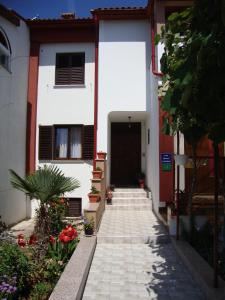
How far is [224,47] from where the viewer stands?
2.66 m

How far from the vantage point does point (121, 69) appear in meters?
13.1

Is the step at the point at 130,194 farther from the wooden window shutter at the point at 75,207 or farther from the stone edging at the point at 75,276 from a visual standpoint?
the stone edging at the point at 75,276

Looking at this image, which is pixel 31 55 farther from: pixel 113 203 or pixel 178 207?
pixel 178 207

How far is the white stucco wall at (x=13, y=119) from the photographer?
37.9 feet

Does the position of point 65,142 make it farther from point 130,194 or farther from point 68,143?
point 130,194

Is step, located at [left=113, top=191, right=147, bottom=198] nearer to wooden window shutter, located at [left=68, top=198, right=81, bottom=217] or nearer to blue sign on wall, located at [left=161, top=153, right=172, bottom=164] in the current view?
wooden window shutter, located at [left=68, top=198, right=81, bottom=217]

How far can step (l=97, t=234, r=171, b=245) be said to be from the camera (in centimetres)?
814

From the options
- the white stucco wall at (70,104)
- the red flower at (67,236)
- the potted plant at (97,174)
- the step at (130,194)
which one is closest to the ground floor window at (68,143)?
the white stucco wall at (70,104)

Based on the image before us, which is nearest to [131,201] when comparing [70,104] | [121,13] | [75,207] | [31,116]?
[75,207]

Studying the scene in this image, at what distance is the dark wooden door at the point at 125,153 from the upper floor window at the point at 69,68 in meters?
3.06

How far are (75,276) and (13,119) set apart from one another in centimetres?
851

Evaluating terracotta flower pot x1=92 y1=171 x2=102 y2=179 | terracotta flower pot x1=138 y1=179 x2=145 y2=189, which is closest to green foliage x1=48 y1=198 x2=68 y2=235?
terracotta flower pot x1=92 y1=171 x2=102 y2=179

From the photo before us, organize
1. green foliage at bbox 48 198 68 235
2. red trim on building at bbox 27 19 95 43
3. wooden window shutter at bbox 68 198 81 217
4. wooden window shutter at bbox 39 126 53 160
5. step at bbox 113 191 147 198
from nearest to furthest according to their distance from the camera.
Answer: green foliage at bbox 48 198 68 235
step at bbox 113 191 147 198
wooden window shutter at bbox 68 198 81 217
wooden window shutter at bbox 39 126 53 160
red trim on building at bbox 27 19 95 43

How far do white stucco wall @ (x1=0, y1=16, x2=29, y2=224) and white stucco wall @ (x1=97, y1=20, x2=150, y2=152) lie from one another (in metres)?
3.27
